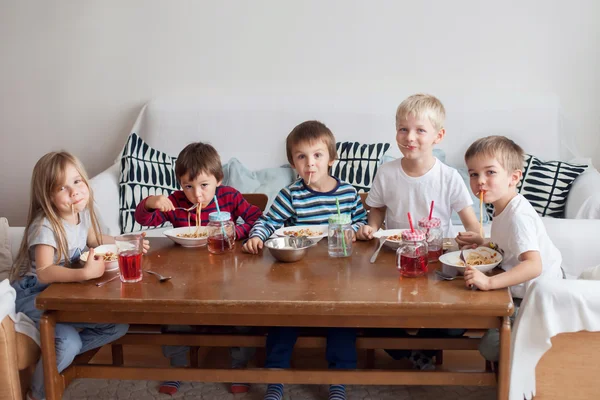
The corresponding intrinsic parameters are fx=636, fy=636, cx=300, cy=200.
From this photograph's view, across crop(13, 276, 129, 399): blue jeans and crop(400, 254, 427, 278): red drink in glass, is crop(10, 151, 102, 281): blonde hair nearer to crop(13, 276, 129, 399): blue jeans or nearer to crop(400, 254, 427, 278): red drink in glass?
crop(13, 276, 129, 399): blue jeans

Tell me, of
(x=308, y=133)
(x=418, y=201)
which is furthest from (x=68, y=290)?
(x=418, y=201)

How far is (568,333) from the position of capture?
66.2 inches

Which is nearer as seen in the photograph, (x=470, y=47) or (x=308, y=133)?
(x=308, y=133)

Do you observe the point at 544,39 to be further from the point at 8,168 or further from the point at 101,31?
the point at 8,168

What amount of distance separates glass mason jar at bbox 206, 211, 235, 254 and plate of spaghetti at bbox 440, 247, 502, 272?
2.21 feet

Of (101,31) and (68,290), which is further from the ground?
(101,31)

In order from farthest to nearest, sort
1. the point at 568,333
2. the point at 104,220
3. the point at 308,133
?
1. the point at 104,220
2. the point at 308,133
3. the point at 568,333

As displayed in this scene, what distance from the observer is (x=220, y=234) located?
2.02 metres

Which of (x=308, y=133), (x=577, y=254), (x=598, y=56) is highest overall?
(x=598, y=56)

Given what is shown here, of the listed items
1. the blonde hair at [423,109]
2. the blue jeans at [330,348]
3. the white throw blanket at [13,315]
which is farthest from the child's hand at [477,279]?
the white throw blanket at [13,315]

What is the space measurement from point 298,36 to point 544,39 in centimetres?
139

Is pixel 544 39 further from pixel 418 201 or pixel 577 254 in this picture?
pixel 418 201

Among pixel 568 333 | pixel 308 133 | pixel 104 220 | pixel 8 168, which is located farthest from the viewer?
pixel 8 168

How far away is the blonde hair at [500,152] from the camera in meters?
1.90
